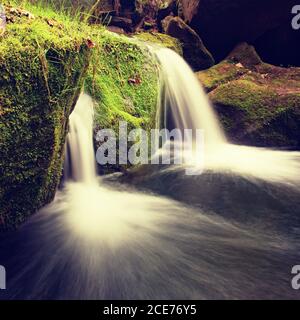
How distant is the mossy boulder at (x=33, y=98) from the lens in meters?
3.51

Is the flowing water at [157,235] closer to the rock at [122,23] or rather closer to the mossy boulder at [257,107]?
the mossy boulder at [257,107]

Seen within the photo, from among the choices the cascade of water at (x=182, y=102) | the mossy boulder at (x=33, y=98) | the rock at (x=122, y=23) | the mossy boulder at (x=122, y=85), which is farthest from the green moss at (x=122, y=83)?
the rock at (x=122, y=23)

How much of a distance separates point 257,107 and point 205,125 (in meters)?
1.48

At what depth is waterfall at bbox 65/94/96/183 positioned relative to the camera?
5.44 m

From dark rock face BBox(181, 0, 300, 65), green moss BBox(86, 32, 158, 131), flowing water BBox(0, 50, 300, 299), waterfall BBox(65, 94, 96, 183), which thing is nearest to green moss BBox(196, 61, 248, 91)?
dark rock face BBox(181, 0, 300, 65)

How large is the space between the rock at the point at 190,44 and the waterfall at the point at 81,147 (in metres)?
5.41

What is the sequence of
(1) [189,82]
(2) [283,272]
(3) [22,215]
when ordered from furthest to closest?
(1) [189,82], (3) [22,215], (2) [283,272]

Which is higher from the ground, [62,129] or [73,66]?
[73,66]

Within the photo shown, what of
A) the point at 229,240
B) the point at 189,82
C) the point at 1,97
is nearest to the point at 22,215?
the point at 1,97

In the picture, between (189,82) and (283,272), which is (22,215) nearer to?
(283,272)

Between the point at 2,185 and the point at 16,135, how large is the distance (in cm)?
55

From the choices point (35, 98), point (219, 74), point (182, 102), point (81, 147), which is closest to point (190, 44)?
point (219, 74)

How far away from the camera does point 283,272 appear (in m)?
3.41

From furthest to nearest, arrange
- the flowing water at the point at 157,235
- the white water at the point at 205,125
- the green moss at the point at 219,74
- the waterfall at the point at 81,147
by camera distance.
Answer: the green moss at the point at 219,74 → the white water at the point at 205,125 → the waterfall at the point at 81,147 → the flowing water at the point at 157,235
